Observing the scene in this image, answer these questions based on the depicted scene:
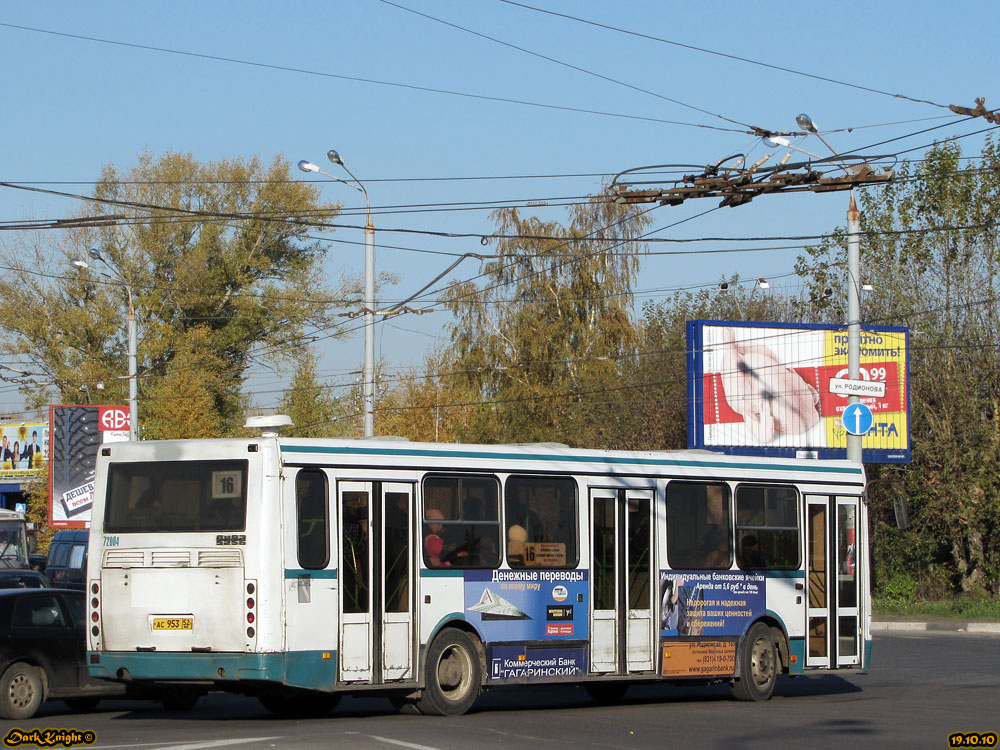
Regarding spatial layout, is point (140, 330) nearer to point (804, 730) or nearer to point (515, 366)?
point (515, 366)

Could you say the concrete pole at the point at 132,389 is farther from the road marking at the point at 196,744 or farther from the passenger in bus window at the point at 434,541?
the road marking at the point at 196,744

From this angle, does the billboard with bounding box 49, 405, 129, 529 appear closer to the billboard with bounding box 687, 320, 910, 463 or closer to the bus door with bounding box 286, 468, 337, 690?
the billboard with bounding box 687, 320, 910, 463

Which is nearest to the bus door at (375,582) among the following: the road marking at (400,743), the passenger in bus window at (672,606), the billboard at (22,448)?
the road marking at (400,743)

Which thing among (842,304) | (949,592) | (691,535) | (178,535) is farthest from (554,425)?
(178,535)

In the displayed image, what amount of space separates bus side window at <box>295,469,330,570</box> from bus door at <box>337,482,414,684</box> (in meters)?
0.17

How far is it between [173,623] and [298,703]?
2.48 metres

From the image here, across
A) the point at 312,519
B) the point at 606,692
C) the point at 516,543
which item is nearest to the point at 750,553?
the point at 606,692

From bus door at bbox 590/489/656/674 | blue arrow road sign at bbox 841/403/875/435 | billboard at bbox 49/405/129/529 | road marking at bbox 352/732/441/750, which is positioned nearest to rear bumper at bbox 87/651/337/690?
road marking at bbox 352/732/441/750

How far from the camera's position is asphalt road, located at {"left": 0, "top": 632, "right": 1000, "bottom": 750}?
11.7 m

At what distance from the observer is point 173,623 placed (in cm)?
1296

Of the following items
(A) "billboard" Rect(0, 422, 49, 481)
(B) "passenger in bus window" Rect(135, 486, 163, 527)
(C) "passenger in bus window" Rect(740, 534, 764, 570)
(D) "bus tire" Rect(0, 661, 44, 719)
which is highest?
(A) "billboard" Rect(0, 422, 49, 481)

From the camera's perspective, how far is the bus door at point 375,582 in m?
13.2

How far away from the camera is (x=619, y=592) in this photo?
1552 centimetres

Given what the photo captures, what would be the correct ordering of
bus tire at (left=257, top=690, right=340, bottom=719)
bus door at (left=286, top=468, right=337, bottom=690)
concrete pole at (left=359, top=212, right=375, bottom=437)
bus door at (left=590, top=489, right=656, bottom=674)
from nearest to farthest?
bus door at (left=286, top=468, right=337, bottom=690)
bus tire at (left=257, top=690, right=340, bottom=719)
bus door at (left=590, top=489, right=656, bottom=674)
concrete pole at (left=359, top=212, right=375, bottom=437)
